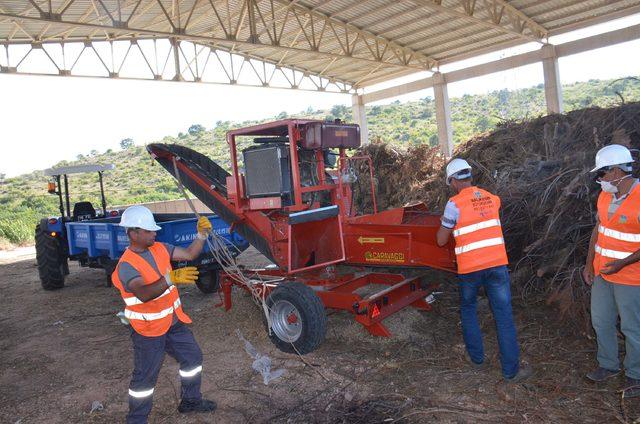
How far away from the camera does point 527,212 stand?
18.5ft

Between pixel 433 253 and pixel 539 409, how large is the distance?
71.8 inches

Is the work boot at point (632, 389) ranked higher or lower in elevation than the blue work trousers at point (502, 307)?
lower

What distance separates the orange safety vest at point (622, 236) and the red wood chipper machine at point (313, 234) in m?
1.56

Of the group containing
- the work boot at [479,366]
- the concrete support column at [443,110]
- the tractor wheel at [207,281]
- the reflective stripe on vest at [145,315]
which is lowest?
the work boot at [479,366]

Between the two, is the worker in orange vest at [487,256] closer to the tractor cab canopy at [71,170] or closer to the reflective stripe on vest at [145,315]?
the reflective stripe on vest at [145,315]

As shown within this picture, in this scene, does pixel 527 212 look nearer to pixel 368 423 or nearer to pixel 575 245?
pixel 575 245

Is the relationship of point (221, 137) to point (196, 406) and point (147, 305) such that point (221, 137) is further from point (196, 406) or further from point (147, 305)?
point (147, 305)

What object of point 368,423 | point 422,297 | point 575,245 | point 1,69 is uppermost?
point 1,69

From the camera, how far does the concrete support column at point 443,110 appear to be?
1764 cm

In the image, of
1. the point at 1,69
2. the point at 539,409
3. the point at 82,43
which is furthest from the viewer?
the point at 82,43

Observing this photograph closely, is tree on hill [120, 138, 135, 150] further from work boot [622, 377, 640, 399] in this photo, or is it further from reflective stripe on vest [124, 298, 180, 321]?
work boot [622, 377, 640, 399]

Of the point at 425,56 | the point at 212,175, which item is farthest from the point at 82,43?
the point at 425,56

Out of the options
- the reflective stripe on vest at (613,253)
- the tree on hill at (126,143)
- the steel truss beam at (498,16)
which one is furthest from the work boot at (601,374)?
the tree on hill at (126,143)

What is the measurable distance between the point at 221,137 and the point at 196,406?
4681 centimetres
